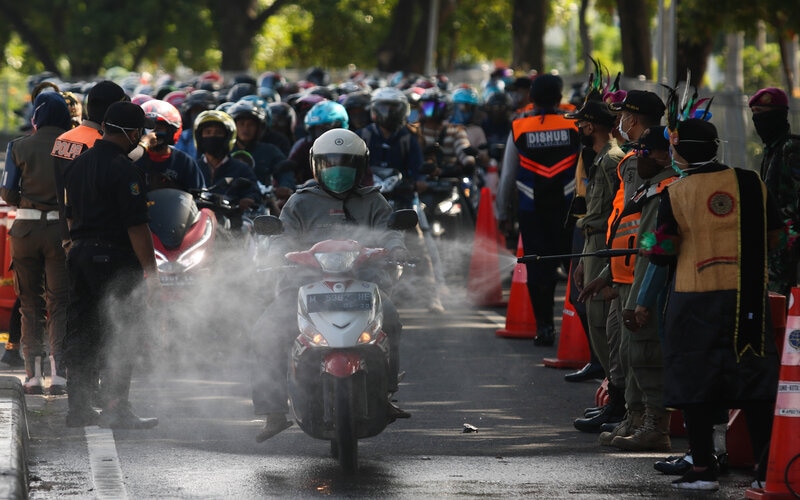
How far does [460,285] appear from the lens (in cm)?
1761

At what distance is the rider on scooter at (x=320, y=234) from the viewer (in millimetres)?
8484

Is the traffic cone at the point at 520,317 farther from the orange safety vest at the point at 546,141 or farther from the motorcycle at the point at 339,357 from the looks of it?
the motorcycle at the point at 339,357

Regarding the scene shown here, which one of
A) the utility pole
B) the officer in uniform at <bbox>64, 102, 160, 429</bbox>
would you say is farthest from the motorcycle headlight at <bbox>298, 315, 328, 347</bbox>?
the utility pole

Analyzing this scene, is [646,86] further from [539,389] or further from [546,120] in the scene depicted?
[539,389]

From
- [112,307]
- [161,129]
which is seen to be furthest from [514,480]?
[161,129]

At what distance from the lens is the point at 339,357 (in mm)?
7859

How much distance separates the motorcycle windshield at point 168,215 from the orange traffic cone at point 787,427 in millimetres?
5407

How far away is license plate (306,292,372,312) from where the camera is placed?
802 centimetres

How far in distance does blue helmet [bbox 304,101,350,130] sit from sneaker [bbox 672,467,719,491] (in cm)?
713

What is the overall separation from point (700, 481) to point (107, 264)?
12.4 ft

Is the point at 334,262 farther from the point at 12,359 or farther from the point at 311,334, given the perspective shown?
the point at 12,359

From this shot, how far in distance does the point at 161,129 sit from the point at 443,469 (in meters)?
4.81

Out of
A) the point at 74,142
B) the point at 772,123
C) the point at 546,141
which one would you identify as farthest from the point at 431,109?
the point at 74,142

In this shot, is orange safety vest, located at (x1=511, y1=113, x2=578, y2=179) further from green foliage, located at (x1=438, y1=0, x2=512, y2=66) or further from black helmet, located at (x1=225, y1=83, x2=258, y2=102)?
green foliage, located at (x1=438, y1=0, x2=512, y2=66)
